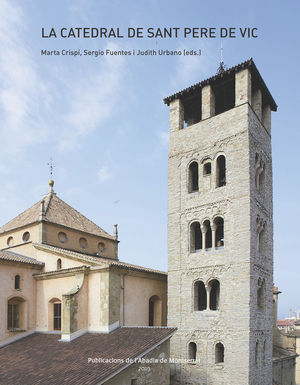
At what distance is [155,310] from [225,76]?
→ 50.1 feet

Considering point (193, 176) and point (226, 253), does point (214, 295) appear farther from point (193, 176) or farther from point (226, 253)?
point (193, 176)

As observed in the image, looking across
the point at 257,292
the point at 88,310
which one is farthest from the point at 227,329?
the point at 88,310

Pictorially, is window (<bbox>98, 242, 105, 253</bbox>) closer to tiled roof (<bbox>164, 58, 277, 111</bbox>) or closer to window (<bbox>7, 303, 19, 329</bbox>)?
window (<bbox>7, 303, 19, 329</bbox>)

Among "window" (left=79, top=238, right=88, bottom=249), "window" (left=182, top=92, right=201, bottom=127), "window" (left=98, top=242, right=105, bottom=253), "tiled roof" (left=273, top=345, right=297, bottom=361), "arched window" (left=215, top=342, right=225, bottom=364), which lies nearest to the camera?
"arched window" (left=215, top=342, right=225, bottom=364)

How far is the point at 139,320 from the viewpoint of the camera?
901 inches

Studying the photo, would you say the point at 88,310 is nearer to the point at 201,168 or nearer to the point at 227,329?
the point at 227,329

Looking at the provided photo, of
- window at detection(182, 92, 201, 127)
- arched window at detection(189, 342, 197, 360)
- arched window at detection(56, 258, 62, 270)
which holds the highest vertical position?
window at detection(182, 92, 201, 127)

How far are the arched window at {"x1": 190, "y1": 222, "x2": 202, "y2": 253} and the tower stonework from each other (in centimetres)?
6

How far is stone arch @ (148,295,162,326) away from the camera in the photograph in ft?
80.4

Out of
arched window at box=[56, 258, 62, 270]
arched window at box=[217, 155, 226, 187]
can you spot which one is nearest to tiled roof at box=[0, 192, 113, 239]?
arched window at box=[56, 258, 62, 270]

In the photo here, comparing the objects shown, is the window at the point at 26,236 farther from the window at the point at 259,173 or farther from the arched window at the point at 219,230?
the window at the point at 259,173

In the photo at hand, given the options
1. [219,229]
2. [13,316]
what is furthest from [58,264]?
[219,229]

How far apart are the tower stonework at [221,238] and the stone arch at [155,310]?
2.30m

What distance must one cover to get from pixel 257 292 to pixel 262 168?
24.1ft
